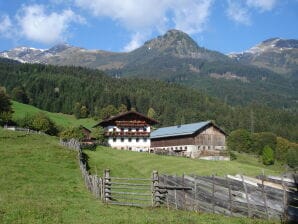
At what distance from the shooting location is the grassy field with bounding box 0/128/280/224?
22031mm

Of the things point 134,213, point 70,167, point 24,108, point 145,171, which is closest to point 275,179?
point 134,213

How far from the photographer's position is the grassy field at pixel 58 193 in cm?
2203

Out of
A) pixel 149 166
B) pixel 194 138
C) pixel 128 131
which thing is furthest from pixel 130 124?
pixel 149 166

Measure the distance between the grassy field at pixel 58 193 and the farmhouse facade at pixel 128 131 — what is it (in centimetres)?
3558

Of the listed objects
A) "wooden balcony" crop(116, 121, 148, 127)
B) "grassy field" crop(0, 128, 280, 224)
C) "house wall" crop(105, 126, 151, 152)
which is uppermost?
"wooden balcony" crop(116, 121, 148, 127)

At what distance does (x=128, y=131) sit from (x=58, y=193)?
73.3 m

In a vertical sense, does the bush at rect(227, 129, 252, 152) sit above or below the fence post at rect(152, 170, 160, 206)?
above

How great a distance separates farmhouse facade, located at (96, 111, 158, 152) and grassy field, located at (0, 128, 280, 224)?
35.6 metres

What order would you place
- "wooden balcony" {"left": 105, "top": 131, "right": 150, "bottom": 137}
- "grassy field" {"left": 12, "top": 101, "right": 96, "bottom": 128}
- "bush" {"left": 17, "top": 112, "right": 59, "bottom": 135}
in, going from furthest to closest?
"grassy field" {"left": 12, "top": 101, "right": 96, "bottom": 128} < "bush" {"left": 17, "top": 112, "right": 59, "bottom": 135} < "wooden balcony" {"left": 105, "top": 131, "right": 150, "bottom": 137}

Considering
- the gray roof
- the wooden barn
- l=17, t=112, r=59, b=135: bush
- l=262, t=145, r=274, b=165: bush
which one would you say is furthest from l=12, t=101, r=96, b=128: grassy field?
l=262, t=145, r=274, b=165: bush

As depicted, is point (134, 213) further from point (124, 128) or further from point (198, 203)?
point (124, 128)

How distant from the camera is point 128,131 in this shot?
353 ft

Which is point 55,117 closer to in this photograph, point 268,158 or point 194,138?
point 194,138

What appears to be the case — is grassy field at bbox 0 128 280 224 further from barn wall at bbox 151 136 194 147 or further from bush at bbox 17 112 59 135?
bush at bbox 17 112 59 135
